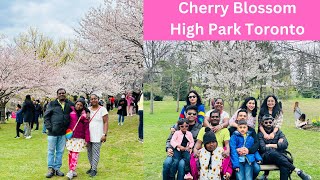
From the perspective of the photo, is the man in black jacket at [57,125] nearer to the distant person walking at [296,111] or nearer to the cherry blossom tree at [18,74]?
the distant person walking at [296,111]

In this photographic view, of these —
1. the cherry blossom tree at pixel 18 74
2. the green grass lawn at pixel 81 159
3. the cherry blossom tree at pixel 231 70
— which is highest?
the cherry blossom tree at pixel 18 74

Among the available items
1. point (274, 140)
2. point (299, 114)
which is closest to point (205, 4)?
point (274, 140)

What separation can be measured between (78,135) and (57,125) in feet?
1.03

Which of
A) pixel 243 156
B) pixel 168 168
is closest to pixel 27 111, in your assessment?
pixel 168 168

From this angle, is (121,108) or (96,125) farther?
(121,108)

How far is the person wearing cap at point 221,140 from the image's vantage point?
4.29 meters

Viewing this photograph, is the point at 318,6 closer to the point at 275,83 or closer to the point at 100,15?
the point at 275,83

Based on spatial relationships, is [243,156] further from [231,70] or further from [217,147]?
[231,70]

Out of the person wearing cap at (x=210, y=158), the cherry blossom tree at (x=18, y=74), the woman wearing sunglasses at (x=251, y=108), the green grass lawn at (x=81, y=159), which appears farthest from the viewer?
the cherry blossom tree at (x=18, y=74)

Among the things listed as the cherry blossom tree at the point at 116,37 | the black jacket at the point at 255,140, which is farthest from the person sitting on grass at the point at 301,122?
the cherry blossom tree at the point at 116,37

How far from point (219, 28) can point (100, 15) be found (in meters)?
7.86

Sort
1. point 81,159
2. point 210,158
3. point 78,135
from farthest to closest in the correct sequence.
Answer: point 81,159 → point 78,135 → point 210,158

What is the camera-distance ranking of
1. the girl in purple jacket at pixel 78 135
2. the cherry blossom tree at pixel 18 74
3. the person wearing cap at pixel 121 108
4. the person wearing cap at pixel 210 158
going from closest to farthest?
the person wearing cap at pixel 210 158
the girl in purple jacket at pixel 78 135
the person wearing cap at pixel 121 108
the cherry blossom tree at pixel 18 74

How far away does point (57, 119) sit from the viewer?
540 centimetres
